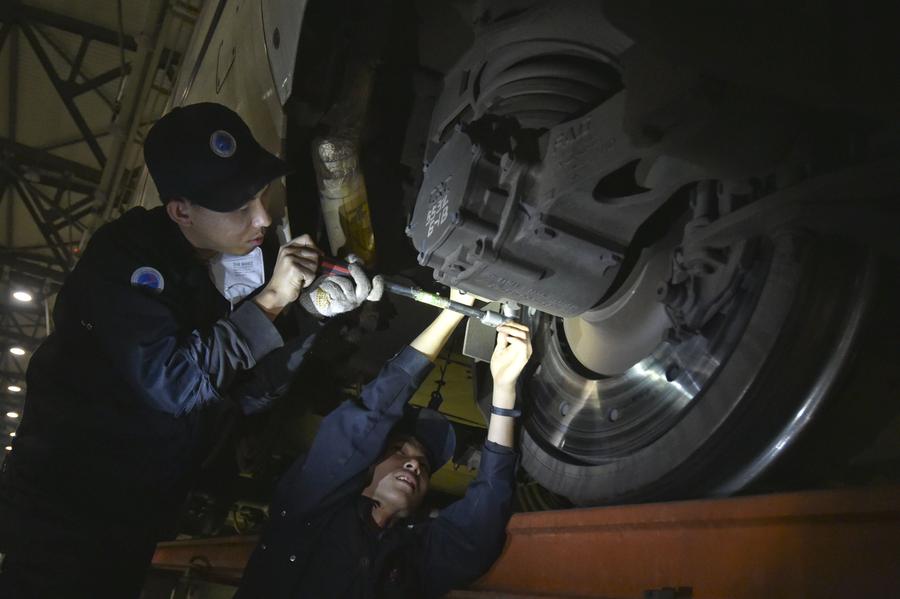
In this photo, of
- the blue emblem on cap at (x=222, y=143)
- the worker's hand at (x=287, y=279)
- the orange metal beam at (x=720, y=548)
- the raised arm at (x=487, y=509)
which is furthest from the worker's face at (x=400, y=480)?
the blue emblem on cap at (x=222, y=143)

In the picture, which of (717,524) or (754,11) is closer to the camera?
(754,11)

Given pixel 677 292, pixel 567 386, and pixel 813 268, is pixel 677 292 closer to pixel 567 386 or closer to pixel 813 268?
pixel 813 268

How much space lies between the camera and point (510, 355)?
134cm

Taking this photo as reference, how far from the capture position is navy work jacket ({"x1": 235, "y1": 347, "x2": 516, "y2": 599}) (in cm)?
124

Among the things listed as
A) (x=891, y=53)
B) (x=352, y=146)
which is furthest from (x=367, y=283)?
(x=891, y=53)

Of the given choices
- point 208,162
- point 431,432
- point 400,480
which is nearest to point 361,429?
point 400,480

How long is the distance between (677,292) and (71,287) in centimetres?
109

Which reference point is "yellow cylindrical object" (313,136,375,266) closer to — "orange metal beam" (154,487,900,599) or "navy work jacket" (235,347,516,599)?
"navy work jacket" (235,347,516,599)

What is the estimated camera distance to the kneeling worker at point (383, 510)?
1.25m

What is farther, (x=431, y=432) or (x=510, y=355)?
(x=431, y=432)

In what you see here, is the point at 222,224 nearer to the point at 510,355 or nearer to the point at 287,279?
the point at 287,279

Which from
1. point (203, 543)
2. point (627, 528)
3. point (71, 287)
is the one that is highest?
point (71, 287)

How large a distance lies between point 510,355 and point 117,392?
2.55 feet

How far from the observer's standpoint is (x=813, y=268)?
0.72 metres
